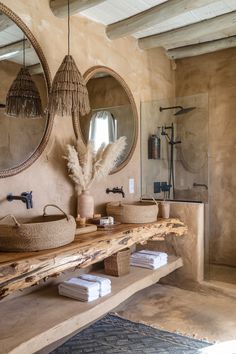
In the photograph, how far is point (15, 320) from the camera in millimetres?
1923

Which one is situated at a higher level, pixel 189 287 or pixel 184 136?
pixel 184 136

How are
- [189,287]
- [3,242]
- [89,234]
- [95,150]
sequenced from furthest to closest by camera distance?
1. [189,287]
2. [95,150]
3. [89,234]
4. [3,242]

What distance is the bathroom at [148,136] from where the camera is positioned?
239cm

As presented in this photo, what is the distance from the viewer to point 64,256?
1.87 meters

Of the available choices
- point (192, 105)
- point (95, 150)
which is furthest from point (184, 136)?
point (95, 150)

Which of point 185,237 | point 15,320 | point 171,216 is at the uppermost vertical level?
point 171,216

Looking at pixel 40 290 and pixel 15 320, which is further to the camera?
pixel 40 290

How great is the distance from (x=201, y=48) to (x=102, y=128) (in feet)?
5.64

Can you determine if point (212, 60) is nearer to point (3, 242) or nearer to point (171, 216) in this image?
point (171, 216)

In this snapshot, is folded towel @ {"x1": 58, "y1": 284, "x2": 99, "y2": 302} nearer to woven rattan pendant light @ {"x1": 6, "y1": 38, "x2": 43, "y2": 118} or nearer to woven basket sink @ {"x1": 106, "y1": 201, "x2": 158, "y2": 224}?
woven basket sink @ {"x1": 106, "y1": 201, "x2": 158, "y2": 224}

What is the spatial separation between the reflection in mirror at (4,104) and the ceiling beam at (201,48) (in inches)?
85.5

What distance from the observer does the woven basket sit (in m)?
2.68

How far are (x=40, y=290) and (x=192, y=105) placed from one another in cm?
254

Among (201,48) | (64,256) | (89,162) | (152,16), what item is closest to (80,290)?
(64,256)
